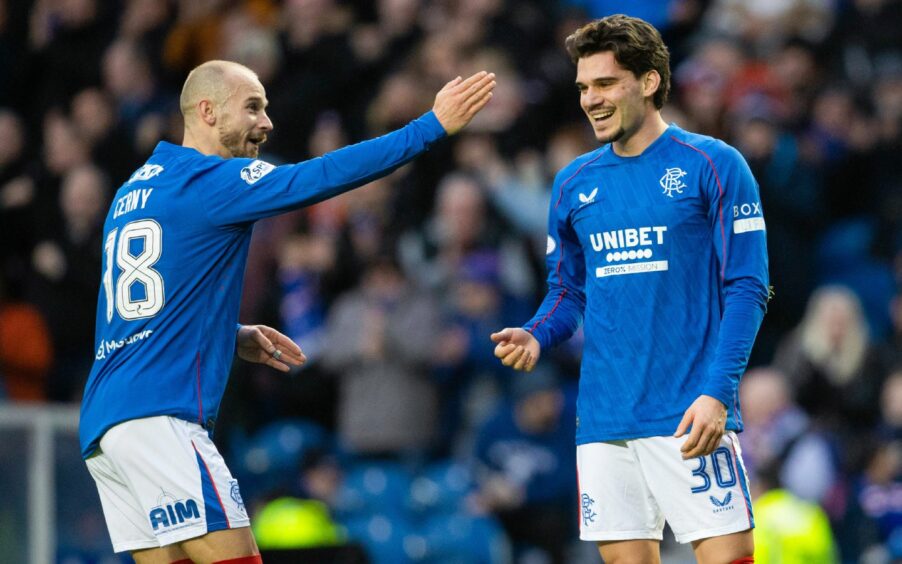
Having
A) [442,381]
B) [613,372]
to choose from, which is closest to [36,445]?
[442,381]

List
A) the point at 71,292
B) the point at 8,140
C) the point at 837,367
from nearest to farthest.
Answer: the point at 837,367 < the point at 71,292 < the point at 8,140

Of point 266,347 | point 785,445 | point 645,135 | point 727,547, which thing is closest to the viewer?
point 727,547

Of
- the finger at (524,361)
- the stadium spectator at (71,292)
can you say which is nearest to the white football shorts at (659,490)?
the finger at (524,361)

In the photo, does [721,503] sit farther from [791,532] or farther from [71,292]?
[71,292]

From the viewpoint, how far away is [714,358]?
510 centimetres

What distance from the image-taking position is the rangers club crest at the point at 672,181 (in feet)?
17.4

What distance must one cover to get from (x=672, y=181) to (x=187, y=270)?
5.77 feet

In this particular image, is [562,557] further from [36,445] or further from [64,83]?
[64,83]

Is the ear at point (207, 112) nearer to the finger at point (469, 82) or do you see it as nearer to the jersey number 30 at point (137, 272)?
the jersey number 30 at point (137, 272)

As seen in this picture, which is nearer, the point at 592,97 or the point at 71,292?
the point at 592,97

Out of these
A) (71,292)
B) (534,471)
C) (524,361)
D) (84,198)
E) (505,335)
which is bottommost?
(534,471)

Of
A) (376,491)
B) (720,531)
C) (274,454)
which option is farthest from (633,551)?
(274,454)

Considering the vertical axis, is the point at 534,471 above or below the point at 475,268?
below

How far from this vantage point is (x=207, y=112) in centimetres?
557
